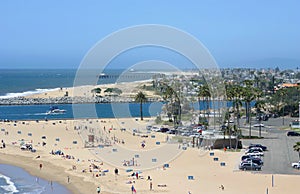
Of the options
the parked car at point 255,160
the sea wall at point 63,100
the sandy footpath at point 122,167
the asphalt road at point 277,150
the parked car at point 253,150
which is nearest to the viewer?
the sandy footpath at point 122,167

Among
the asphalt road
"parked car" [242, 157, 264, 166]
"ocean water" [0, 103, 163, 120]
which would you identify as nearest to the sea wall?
"ocean water" [0, 103, 163, 120]

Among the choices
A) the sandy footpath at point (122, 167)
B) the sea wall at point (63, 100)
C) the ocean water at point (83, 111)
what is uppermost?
the sea wall at point (63, 100)

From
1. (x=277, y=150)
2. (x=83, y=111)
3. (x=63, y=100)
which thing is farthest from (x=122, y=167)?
(x=63, y=100)

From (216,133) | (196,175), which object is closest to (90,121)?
(216,133)

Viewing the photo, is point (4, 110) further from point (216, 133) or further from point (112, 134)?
point (216, 133)

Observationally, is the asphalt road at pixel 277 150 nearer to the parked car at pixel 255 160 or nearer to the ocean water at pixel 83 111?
the parked car at pixel 255 160

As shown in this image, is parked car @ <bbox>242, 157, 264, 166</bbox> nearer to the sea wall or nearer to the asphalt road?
the asphalt road

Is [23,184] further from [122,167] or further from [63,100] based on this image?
[63,100]

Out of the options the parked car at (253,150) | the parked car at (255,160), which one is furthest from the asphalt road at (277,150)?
the parked car at (253,150)

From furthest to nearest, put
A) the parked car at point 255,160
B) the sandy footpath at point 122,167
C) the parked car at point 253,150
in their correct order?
the parked car at point 253,150 → the parked car at point 255,160 → the sandy footpath at point 122,167
